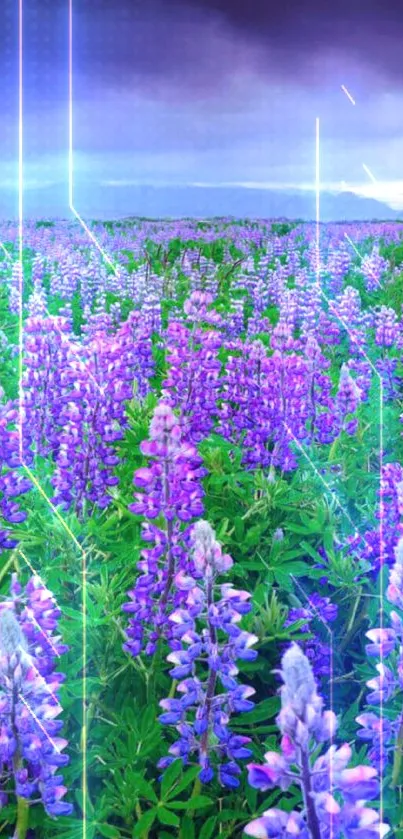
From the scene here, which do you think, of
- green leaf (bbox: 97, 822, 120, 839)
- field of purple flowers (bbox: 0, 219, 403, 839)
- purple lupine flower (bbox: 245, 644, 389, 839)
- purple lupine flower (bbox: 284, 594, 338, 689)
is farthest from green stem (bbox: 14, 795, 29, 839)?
purple lupine flower (bbox: 284, 594, 338, 689)

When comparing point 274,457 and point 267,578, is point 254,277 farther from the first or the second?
point 267,578

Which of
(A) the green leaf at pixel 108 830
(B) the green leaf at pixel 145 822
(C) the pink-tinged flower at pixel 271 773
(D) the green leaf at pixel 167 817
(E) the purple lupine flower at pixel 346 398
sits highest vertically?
(E) the purple lupine flower at pixel 346 398

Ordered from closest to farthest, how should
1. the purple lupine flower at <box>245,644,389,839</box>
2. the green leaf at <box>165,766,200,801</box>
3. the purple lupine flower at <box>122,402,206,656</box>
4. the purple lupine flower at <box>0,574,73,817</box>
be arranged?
the purple lupine flower at <box>245,644,389,839</box> → the purple lupine flower at <box>0,574,73,817</box> → the green leaf at <box>165,766,200,801</box> → the purple lupine flower at <box>122,402,206,656</box>

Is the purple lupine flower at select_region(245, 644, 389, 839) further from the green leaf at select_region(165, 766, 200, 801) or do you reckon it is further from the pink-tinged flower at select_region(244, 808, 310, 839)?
the green leaf at select_region(165, 766, 200, 801)

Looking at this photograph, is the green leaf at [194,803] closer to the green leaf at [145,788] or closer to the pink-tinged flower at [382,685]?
the green leaf at [145,788]

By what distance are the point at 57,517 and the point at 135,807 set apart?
0.73 meters

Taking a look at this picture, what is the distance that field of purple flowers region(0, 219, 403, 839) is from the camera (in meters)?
1.36

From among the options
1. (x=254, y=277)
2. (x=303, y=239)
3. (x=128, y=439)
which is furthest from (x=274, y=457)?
(x=303, y=239)

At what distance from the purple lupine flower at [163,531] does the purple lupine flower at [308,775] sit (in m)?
0.60

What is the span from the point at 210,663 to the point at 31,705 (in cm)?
25

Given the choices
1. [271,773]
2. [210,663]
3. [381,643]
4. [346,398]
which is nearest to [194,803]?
[210,663]

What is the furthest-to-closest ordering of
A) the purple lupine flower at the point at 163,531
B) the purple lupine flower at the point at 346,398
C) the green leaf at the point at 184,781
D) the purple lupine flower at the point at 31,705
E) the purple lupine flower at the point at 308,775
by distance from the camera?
the purple lupine flower at the point at 346,398, the purple lupine flower at the point at 163,531, the green leaf at the point at 184,781, the purple lupine flower at the point at 31,705, the purple lupine flower at the point at 308,775

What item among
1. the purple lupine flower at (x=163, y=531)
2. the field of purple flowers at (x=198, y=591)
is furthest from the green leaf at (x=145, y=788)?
the purple lupine flower at (x=163, y=531)

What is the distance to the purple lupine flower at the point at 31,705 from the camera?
4.16 feet
